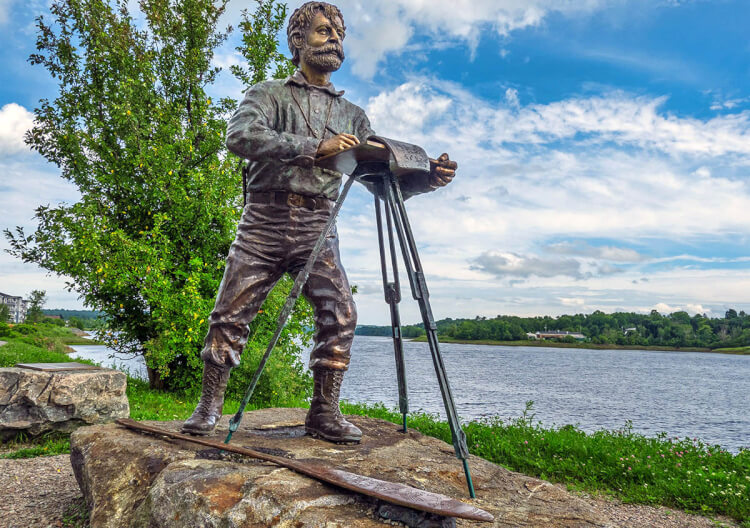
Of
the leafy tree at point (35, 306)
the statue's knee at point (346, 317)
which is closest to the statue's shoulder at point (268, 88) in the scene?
the statue's knee at point (346, 317)

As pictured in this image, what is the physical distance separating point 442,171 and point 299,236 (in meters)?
1.12

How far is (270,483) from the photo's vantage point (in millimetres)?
2834

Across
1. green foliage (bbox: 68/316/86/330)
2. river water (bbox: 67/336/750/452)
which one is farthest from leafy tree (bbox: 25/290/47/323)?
river water (bbox: 67/336/750/452)

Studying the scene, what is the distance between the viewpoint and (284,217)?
4148 millimetres

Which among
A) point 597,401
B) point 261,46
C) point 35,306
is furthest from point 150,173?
point 35,306

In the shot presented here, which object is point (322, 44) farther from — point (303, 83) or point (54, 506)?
point (54, 506)

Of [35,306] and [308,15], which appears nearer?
[308,15]

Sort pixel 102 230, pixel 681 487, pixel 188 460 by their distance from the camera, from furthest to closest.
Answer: pixel 102 230
pixel 681 487
pixel 188 460

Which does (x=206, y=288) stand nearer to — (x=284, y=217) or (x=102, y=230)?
(x=102, y=230)

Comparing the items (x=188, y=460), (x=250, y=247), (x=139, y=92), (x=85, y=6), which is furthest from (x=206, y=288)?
(x=188, y=460)

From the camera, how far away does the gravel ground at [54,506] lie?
14.0 feet

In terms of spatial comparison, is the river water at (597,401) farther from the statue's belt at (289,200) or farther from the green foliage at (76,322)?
the green foliage at (76,322)

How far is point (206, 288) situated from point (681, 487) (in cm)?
807

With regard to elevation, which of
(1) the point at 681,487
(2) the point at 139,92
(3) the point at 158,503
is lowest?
(1) the point at 681,487
